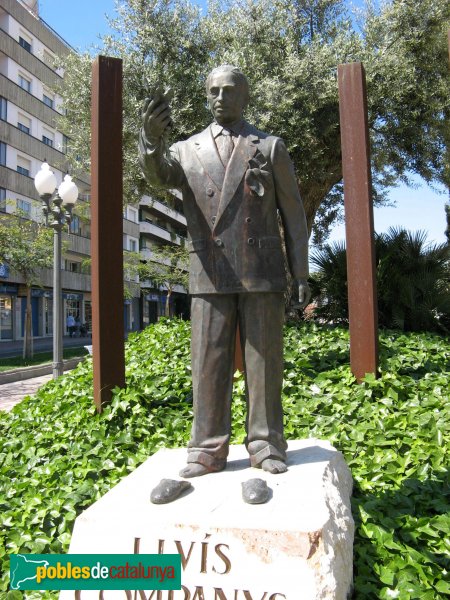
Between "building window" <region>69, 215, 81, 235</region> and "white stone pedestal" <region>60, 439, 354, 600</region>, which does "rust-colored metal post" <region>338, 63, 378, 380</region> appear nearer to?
"white stone pedestal" <region>60, 439, 354, 600</region>

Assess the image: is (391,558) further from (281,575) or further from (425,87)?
(425,87)

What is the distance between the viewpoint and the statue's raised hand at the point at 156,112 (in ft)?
8.44

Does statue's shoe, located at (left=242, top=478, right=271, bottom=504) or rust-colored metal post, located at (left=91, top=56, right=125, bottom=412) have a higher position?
rust-colored metal post, located at (left=91, top=56, right=125, bottom=412)

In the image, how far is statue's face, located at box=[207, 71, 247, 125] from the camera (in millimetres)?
2816

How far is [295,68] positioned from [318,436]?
7433mm

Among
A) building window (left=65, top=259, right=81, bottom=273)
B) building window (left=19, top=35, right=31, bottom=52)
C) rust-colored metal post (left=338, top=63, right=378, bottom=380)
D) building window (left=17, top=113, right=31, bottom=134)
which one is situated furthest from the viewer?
building window (left=65, top=259, right=81, bottom=273)

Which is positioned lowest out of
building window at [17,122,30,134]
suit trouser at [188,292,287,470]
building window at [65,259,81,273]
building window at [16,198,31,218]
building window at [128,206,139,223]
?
suit trouser at [188,292,287,470]

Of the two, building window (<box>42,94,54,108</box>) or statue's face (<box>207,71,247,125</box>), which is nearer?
statue's face (<box>207,71,247,125</box>)

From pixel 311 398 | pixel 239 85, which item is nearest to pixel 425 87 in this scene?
pixel 311 398

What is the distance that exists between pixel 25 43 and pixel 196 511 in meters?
29.5

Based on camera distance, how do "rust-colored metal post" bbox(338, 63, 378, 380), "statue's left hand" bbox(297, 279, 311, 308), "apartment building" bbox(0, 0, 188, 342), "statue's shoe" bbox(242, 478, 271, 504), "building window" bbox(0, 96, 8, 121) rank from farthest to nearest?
"apartment building" bbox(0, 0, 188, 342) → "building window" bbox(0, 96, 8, 121) → "rust-colored metal post" bbox(338, 63, 378, 380) → "statue's left hand" bbox(297, 279, 311, 308) → "statue's shoe" bbox(242, 478, 271, 504)

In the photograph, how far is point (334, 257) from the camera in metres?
9.27

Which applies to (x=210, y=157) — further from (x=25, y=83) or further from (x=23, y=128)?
(x=25, y=83)

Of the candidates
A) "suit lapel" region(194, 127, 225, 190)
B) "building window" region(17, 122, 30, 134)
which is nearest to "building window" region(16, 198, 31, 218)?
"building window" region(17, 122, 30, 134)
